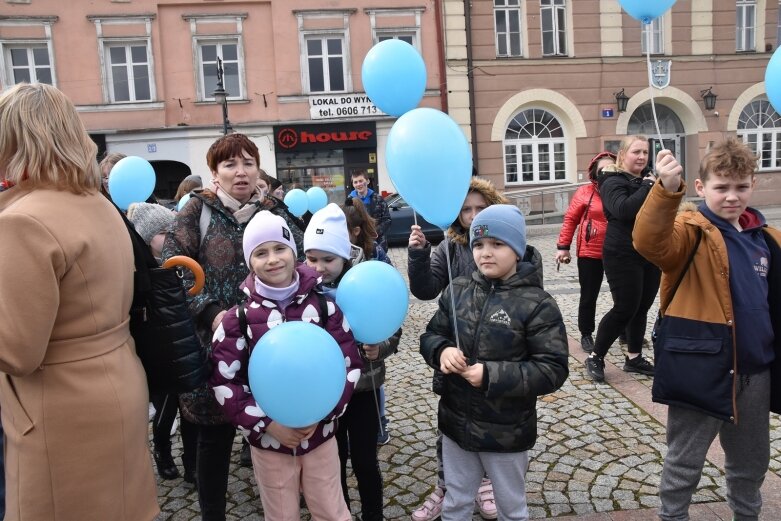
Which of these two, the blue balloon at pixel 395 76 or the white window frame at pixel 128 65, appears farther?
the white window frame at pixel 128 65

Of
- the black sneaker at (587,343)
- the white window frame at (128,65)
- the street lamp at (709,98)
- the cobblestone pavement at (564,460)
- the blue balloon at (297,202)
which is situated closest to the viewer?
the cobblestone pavement at (564,460)

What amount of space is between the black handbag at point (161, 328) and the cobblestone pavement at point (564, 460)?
123cm

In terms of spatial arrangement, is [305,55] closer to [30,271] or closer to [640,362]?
[640,362]

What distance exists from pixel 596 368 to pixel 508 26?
15.0 m

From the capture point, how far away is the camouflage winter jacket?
217 cm

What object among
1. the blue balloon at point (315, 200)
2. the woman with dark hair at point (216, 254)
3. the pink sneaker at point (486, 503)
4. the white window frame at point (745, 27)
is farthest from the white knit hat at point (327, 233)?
the white window frame at point (745, 27)

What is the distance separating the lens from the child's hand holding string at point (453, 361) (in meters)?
2.15

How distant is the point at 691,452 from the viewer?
2.34 m

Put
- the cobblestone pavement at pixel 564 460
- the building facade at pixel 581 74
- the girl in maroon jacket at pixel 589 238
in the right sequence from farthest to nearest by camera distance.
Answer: the building facade at pixel 581 74 < the girl in maroon jacket at pixel 589 238 < the cobblestone pavement at pixel 564 460

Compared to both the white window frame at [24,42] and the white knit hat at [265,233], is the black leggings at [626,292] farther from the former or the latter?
the white window frame at [24,42]

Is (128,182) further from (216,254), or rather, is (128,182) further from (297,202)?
(297,202)

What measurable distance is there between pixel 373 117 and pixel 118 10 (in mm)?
7517

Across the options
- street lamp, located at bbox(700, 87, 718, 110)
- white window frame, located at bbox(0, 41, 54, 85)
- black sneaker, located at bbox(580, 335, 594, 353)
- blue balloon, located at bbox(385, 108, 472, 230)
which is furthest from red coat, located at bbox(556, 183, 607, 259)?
white window frame, located at bbox(0, 41, 54, 85)

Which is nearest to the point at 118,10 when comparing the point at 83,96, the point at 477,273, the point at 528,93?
the point at 83,96
